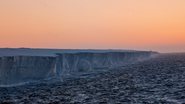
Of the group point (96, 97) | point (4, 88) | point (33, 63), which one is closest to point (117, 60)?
point (33, 63)

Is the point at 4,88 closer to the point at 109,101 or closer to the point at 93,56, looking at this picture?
the point at 109,101

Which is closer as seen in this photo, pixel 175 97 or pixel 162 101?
pixel 162 101

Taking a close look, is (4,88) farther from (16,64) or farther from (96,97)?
(96,97)

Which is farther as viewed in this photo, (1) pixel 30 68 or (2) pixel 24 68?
(1) pixel 30 68

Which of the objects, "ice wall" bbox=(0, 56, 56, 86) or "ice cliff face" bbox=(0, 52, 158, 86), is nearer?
"ice wall" bbox=(0, 56, 56, 86)

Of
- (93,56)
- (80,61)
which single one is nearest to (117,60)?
(93,56)

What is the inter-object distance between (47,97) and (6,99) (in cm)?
385

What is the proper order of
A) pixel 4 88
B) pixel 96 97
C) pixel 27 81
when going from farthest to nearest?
pixel 27 81
pixel 4 88
pixel 96 97

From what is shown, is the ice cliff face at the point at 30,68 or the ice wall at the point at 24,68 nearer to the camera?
the ice wall at the point at 24,68

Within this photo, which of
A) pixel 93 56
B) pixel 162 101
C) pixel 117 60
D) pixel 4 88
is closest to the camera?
pixel 162 101

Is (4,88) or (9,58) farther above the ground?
(9,58)

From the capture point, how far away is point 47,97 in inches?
1619

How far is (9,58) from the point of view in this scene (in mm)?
56031

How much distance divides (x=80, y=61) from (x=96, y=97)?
74199 millimetres
